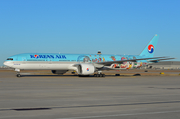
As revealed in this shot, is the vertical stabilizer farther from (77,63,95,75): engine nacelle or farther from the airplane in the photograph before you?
(77,63,95,75): engine nacelle

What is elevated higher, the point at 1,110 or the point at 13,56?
the point at 13,56

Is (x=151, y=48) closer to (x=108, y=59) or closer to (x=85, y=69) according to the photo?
(x=108, y=59)

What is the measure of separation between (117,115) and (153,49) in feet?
147

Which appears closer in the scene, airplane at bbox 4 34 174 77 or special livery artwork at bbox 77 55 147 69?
airplane at bbox 4 34 174 77

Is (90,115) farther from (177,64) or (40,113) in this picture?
(177,64)

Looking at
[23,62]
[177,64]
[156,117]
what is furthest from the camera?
[177,64]

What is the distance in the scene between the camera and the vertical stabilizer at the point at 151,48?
5112 centimetres

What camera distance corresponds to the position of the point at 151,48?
51312 mm

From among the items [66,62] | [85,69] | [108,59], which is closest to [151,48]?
[108,59]

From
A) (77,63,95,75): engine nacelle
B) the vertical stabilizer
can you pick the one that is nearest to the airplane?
(77,63,95,75): engine nacelle

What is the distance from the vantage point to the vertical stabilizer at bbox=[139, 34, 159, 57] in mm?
51125

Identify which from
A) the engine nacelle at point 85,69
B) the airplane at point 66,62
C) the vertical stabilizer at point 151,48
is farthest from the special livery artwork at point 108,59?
the vertical stabilizer at point 151,48

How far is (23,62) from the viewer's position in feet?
126

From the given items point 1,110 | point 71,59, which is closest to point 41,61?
point 71,59
